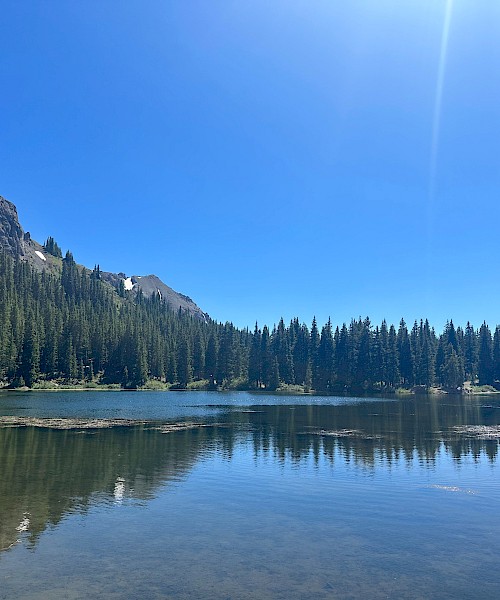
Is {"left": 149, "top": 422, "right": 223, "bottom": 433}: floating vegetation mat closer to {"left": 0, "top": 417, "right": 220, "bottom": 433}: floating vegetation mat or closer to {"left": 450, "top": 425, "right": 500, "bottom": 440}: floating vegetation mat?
{"left": 0, "top": 417, "right": 220, "bottom": 433}: floating vegetation mat

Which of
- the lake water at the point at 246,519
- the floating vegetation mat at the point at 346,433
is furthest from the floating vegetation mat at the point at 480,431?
the floating vegetation mat at the point at 346,433

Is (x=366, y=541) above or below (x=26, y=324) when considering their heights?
below

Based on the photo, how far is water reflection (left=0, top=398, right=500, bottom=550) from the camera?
27828 mm

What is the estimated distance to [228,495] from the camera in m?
30.4

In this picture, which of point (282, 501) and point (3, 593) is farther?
point (282, 501)

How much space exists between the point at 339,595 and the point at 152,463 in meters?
25.8

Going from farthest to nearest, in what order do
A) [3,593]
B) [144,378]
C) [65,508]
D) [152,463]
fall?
[144,378], [152,463], [65,508], [3,593]

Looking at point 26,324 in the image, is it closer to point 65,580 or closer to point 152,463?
point 152,463

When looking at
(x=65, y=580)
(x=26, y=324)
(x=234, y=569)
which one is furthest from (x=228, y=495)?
(x=26, y=324)

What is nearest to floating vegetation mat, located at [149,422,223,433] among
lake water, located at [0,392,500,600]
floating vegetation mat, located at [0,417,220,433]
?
floating vegetation mat, located at [0,417,220,433]

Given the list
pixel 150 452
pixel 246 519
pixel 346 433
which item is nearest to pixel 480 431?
pixel 346 433

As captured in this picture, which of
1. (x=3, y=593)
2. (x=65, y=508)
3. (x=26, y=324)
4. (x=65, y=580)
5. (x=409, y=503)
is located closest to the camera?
(x=3, y=593)

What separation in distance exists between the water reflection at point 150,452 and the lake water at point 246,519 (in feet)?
0.63

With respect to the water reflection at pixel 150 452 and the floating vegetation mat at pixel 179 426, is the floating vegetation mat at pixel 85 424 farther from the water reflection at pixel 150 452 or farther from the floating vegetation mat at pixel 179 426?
the water reflection at pixel 150 452
